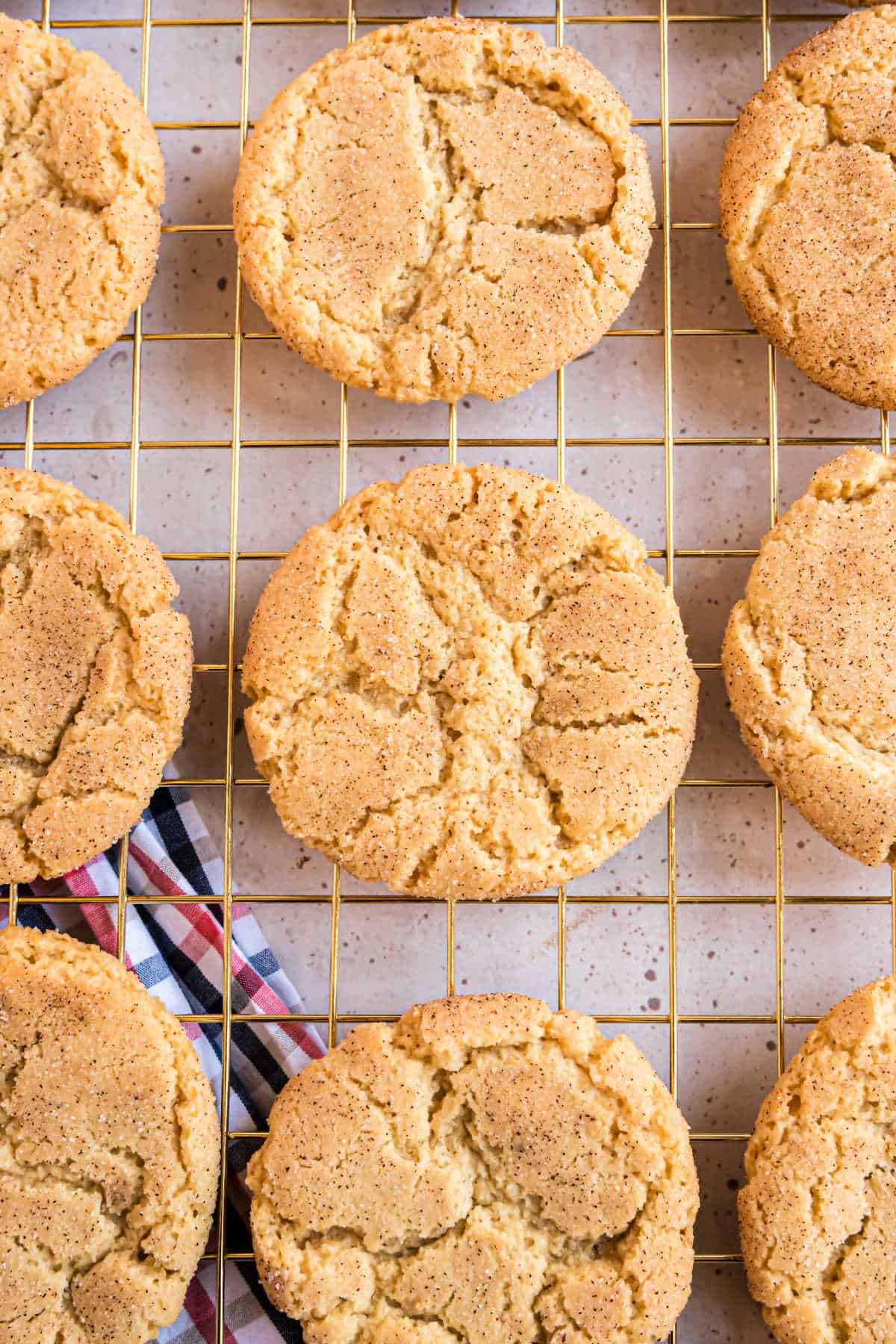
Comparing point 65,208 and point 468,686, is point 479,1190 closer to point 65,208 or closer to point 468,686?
point 468,686

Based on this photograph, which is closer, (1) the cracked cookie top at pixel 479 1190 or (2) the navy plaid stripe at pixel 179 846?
(1) the cracked cookie top at pixel 479 1190

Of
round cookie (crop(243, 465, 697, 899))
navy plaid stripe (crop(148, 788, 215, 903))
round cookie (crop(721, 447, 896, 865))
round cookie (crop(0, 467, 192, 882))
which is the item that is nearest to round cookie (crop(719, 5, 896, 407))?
round cookie (crop(721, 447, 896, 865))

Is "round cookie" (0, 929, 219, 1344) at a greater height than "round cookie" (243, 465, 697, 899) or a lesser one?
lesser

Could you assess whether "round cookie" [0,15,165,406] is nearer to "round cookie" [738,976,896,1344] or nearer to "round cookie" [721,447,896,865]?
"round cookie" [721,447,896,865]

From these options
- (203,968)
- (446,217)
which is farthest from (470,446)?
(203,968)

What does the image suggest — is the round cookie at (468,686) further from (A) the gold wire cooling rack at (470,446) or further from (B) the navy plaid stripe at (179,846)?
(B) the navy plaid stripe at (179,846)

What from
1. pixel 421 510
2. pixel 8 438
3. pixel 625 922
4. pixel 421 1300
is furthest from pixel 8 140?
pixel 421 1300

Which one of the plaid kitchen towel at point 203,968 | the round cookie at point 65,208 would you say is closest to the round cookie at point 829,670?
the plaid kitchen towel at point 203,968
